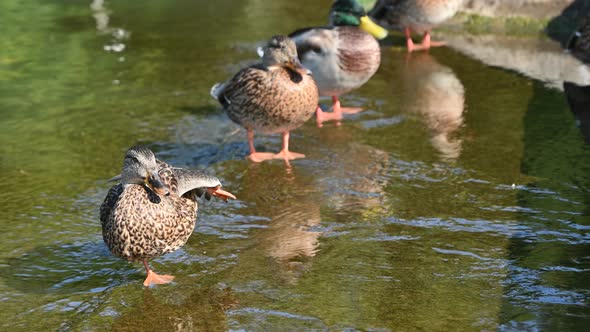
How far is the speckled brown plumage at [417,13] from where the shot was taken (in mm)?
10797

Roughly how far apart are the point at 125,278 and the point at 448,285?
6.11ft

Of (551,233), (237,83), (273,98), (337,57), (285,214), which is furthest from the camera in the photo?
(337,57)

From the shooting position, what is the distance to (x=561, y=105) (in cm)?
855

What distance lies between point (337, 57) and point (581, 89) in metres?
2.33

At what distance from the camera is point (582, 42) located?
9141 millimetres

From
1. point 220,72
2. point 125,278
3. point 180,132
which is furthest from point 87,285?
point 220,72

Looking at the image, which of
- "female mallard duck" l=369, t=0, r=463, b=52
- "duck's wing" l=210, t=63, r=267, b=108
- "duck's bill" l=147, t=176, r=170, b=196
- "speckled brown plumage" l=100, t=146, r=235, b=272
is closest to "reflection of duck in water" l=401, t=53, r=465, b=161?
"female mallard duck" l=369, t=0, r=463, b=52

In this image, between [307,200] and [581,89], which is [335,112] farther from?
[581,89]

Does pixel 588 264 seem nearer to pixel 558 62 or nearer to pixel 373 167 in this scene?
pixel 373 167

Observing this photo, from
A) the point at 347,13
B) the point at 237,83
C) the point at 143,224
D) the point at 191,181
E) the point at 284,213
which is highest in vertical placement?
the point at 347,13

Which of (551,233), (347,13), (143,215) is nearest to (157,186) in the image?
(143,215)

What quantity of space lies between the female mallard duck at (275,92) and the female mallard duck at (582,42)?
10.3 feet

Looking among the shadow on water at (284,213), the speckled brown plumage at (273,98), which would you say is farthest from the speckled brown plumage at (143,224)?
the speckled brown plumage at (273,98)

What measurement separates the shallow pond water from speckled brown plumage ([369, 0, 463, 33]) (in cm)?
37
